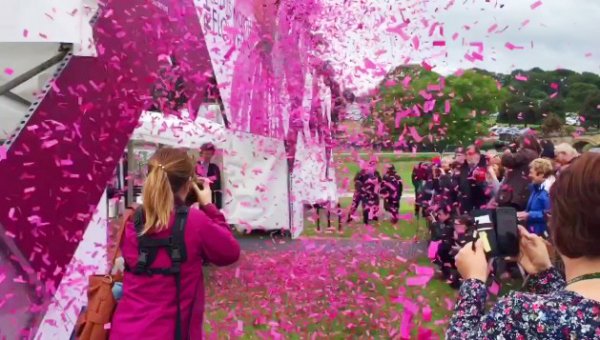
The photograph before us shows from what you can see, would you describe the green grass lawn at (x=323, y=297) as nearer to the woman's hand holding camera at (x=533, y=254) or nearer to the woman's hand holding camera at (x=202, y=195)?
the woman's hand holding camera at (x=202, y=195)

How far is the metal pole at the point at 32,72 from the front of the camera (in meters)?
3.14

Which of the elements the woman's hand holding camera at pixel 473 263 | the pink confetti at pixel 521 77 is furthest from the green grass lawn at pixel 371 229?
the woman's hand holding camera at pixel 473 263

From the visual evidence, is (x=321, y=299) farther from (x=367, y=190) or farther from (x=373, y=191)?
(x=373, y=191)

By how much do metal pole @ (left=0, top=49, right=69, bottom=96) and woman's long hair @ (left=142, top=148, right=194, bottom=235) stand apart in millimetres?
882

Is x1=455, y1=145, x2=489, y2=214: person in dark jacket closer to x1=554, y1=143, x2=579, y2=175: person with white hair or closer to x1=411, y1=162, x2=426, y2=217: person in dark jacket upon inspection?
x1=554, y1=143, x2=579, y2=175: person with white hair

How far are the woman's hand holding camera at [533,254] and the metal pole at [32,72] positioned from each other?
2.48 m

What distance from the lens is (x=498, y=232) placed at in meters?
1.99

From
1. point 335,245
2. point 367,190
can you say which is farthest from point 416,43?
point 367,190

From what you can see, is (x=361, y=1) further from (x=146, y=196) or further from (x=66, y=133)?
(x=146, y=196)

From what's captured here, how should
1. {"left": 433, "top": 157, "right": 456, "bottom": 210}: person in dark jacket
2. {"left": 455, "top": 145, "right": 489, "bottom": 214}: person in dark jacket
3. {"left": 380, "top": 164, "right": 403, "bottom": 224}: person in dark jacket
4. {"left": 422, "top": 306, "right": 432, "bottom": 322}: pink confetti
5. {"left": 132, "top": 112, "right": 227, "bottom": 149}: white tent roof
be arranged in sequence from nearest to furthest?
{"left": 422, "top": 306, "right": 432, "bottom": 322}: pink confetti
{"left": 455, "top": 145, "right": 489, "bottom": 214}: person in dark jacket
{"left": 433, "top": 157, "right": 456, "bottom": 210}: person in dark jacket
{"left": 132, "top": 112, "right": 227, "bottom": 149}: white tent roof
{"left": 380, "top": 164, "right": 403, "bottom": 224}: person in dark jacket

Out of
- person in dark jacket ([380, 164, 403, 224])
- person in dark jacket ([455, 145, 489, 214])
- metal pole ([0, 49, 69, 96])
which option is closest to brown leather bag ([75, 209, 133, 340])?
metal pole ([0, 49, 69, 96])

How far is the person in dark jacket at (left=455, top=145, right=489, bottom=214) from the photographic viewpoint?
7578 millimetres

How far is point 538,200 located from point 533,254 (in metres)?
4.18

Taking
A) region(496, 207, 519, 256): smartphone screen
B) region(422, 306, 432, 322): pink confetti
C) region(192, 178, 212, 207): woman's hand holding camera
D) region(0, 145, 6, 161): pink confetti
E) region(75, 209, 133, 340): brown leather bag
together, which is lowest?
region(422, 306, 432, 322): pink confetti
